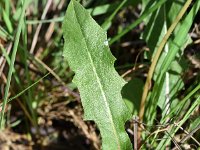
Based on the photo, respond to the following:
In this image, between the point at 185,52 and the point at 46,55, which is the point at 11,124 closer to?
the point at 46,55

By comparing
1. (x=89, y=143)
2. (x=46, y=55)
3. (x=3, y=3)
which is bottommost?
(x=89, y=143)

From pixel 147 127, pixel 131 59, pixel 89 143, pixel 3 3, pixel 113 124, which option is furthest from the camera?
pixel 131 59

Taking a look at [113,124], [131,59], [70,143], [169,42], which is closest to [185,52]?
[169,42]

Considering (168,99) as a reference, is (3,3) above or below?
above

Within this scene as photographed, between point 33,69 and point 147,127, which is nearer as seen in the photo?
point 147,127
